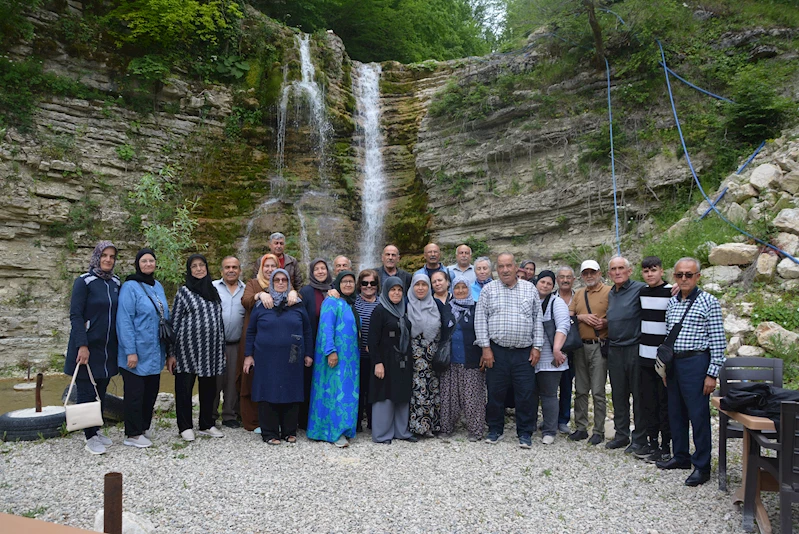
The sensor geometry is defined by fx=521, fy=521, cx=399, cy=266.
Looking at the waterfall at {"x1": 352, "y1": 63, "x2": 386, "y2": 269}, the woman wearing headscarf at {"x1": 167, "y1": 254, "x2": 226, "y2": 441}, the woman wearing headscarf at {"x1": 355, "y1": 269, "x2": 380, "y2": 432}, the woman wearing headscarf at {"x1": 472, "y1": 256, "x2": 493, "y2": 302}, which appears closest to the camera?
the woman wearing headscarf at {"x1": 167, "y1": 254, "x2": 226, "y2": 441}

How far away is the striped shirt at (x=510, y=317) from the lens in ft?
17.4

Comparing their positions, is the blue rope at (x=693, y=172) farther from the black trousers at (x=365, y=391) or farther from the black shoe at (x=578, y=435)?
the black trousers at (x=365, y=391)

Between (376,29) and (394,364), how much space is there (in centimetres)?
1723

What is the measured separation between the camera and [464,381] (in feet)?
18.2

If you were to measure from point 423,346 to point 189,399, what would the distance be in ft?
8.18

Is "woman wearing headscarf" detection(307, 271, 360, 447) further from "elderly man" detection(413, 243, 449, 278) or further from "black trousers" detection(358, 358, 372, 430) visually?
"elderly man" detection(413, 243, 449, 278)

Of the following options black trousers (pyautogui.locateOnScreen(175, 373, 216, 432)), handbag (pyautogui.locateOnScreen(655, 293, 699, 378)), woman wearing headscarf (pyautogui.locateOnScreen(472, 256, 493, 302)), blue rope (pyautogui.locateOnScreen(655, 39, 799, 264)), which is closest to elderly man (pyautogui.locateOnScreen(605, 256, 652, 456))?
handbag (pyautogui.locateOnScreen(655, 293, 699, 378))

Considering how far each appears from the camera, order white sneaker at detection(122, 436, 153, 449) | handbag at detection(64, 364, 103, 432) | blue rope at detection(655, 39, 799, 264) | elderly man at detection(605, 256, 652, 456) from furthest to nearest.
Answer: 1. blue rope at detection(655, 39, 799, 264)
2. white sneaker at detection(122, 436, 153, 449)
3. elderly man at detection(605, 256, 652, 456)
4. handbag at detection(64, 364, 103, 432)

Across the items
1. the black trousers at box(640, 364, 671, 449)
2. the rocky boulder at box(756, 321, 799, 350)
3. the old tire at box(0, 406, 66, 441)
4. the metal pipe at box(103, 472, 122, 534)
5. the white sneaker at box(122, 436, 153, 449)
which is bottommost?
the white sneaker at box(122, 436, 153, 449)

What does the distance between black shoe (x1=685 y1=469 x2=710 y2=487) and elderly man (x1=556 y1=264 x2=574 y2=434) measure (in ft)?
5.25

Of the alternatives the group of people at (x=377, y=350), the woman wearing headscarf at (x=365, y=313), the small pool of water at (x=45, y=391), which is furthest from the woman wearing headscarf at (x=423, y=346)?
the small pool of water at (x=45, y=391)

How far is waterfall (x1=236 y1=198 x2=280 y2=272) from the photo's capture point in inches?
→ 515

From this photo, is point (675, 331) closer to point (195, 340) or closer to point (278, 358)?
point (278, 358)

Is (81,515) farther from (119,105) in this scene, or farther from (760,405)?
(119,105)
